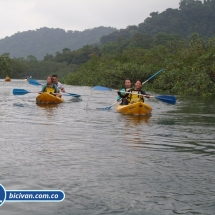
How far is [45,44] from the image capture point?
177 metres

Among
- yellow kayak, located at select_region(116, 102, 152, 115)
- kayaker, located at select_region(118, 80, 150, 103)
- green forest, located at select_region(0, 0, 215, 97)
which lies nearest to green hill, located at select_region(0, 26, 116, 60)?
green forest, located at select_region(0, 0, 215, 97)

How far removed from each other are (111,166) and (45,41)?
178360mm

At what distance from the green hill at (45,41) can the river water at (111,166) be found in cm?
15709

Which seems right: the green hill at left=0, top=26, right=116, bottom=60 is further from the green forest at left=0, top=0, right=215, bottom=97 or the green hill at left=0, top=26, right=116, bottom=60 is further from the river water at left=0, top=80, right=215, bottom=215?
the river water at left=0, top=80, right=215, bottom=215

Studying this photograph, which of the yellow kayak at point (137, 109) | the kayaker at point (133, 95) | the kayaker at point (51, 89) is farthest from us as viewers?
the kayaker at point (51, 89)

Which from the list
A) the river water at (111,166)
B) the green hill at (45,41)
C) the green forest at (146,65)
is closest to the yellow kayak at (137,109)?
the river water at (111,166)

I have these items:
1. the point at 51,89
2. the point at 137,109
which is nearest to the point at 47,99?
the point at 51,89

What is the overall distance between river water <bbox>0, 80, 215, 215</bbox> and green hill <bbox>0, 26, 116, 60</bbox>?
157 meters

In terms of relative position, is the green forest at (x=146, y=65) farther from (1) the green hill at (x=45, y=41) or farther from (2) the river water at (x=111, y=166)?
(1) the green hill at (x=45, y=41)

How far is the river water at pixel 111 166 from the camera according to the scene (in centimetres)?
413

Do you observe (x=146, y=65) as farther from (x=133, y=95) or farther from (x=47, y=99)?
(x=133, y=95)

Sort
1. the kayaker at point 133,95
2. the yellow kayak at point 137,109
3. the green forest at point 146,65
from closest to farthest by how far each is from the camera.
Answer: the yellow kayak at point 137,109, the kayaker at point 133,95, the green forest at point 146,65

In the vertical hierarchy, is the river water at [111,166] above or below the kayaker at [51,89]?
below

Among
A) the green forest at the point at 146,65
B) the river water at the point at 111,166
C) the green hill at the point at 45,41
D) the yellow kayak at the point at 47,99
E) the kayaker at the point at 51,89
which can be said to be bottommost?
the river water at the point at 111,166
